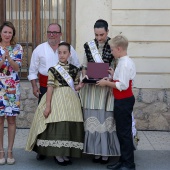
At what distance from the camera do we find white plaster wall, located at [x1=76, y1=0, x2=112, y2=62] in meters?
7.23

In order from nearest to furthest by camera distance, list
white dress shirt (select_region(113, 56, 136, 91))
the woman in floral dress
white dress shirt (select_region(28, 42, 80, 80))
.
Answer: white dress shirt (select_region(113, 56, 136, 91)) → the woman in floral dress → white dress shirt (select_region(28, 42, 80, 80))

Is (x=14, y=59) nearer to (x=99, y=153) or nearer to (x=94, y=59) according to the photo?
(x=94, y=59)

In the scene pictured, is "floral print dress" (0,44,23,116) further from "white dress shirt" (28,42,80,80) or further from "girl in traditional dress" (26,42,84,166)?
"white dress shirt" (28,42,80,80)

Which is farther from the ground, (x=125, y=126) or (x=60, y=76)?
(x=60, y=76)

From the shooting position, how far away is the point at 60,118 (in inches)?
205

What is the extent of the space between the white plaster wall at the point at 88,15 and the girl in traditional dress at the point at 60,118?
1917 millimetres

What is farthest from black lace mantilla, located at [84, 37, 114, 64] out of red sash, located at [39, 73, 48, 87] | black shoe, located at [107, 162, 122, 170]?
black shoe, located at [107, 162, 122, 170]

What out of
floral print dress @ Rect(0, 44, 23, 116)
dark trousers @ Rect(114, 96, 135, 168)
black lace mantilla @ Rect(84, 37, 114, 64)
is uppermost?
black lace mantilla @ Rect(84, 37, 114, 64)

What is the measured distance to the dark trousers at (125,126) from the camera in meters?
5.14

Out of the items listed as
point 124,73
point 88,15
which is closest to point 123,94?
point 124,73

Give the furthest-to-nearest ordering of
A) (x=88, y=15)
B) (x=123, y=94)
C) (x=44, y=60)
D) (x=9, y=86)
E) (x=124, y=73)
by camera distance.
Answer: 1. (x=88, y=15)
2. (x=44, y=60)
3. (x=9, y=86)
4. (x=123, y=94)
5. (x=124, y=73)

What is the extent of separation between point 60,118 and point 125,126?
0.75 metres

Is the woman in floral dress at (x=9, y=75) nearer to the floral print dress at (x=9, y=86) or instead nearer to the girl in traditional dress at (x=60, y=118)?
the floral print dress at (x=9, y=86)

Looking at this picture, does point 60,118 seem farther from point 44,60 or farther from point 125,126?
point 44,60
